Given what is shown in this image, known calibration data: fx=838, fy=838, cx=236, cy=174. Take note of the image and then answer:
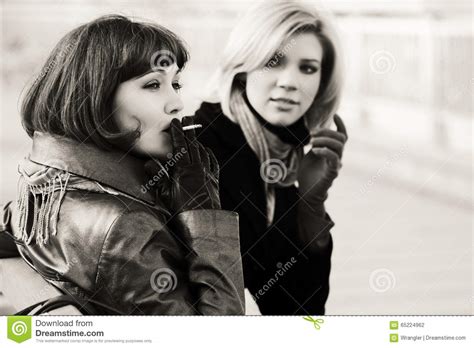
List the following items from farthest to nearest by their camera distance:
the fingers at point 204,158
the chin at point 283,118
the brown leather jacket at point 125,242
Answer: the chin at point 283,118
the fingers at point 204,158
the brown leather jacket at point 125,242

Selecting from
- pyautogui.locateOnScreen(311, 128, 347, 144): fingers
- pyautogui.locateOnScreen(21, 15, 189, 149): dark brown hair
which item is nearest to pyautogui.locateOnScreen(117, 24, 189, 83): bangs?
pyautogui.locateOnScreen(21, 15, 189, 149): dark brown hair

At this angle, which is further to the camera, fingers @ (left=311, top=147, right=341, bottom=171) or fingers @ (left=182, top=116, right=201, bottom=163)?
fingers @ (left=311, top=147, right=341, bottom=171)

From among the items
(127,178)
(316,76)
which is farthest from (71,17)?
(316,76)

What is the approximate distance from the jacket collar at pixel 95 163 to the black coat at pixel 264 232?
0.23 m

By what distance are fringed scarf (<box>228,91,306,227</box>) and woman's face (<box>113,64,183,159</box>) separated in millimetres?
184

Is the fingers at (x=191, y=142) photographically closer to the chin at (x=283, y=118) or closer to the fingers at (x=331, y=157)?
the chin at (x=283, y=118)

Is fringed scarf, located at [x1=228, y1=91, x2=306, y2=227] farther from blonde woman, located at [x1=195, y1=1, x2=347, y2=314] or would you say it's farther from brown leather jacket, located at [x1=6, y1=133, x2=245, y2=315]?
brown leather jacket, located at [x1=6, y1=133, x2=245, y2=315]

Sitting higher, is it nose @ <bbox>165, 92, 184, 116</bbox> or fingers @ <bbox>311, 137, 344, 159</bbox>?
nose @ <bbox>165, 92, 184, 116</bbox>

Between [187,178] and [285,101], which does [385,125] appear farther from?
[187,178]

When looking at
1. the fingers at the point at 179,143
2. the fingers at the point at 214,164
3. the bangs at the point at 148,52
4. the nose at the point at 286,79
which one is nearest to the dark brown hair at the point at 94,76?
the bangs at the point at 148,52

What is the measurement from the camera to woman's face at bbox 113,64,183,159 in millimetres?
2283

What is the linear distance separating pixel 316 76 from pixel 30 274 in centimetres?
100

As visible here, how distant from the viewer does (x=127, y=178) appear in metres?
2.27

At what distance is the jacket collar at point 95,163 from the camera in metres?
2.25
